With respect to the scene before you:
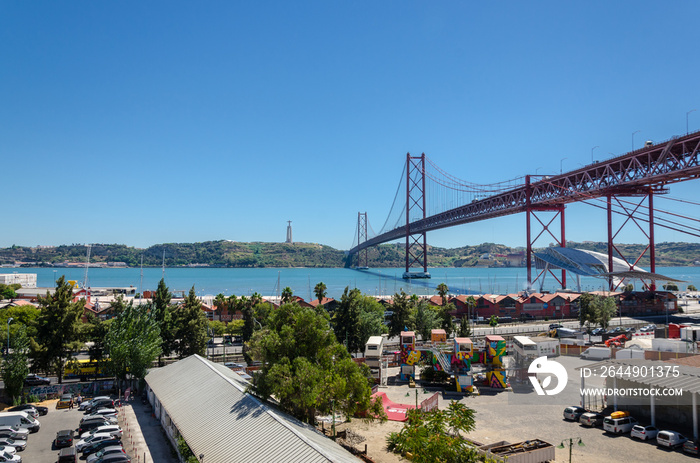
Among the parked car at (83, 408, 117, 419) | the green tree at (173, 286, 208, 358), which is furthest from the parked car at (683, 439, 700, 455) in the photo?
the green tree at (173, 286, 208, 358)

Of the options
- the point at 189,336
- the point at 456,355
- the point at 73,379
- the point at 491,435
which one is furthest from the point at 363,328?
the point at 73,379

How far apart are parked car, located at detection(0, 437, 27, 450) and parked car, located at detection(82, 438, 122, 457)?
262 centimetres

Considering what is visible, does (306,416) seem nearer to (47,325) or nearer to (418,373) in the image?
(418,373)

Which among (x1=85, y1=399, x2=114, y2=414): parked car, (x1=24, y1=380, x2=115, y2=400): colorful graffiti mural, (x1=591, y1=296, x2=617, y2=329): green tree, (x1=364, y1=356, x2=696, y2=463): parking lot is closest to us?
(x1=364, y1=356, x2=696, y2=463): parking lot

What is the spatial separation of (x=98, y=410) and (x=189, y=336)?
27.7 feet

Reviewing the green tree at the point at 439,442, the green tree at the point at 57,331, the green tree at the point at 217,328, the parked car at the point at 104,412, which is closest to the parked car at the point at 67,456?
the parked car at the point at 104,412

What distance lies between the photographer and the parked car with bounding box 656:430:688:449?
53.6ft

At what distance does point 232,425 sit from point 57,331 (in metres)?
15.6

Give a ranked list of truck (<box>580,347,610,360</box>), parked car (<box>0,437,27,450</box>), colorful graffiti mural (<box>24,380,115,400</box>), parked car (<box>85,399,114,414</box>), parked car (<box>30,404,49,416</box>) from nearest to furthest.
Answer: parked car (<box>0,437,27,450</box>)
parked car (<box>30,404,49,416</box>)
parked car (<box>85,399,114,414</box>)
colorful graffiti mural (<box>24,380,115,400</box>)
truck (<box>580,347,610,360</box>)

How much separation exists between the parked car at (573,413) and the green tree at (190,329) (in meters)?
20.6

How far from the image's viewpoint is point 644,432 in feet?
56.6

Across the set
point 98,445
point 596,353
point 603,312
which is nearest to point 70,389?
point 98,445

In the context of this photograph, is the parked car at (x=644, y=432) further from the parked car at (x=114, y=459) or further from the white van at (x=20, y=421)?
the white van at (x=20, y=421)

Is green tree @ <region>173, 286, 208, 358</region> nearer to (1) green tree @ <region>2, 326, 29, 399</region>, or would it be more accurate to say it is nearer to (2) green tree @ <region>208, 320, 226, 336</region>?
(1) green tree @ <region>2, 326, 29, 399</region>
